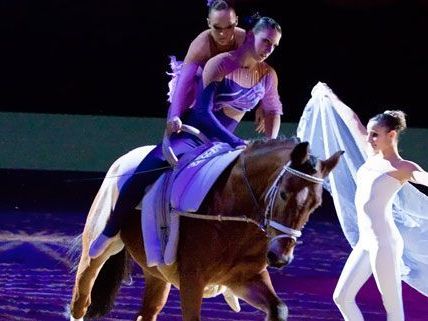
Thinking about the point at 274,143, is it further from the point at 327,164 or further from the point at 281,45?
the point at 281,45

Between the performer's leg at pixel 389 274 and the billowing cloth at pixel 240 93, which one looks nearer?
the performer's leg at pixel 389 274

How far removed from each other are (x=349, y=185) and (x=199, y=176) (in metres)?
1.72

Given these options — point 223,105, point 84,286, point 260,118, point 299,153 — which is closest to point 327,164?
point 299,153

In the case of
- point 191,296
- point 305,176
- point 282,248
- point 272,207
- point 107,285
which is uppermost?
point 305,176

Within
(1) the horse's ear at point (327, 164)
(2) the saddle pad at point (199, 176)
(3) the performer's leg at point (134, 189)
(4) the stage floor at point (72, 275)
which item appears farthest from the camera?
(4) the stage floor at point (72, 275)

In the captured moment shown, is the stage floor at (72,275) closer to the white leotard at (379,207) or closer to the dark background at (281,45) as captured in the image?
the white leotard at (379,207)

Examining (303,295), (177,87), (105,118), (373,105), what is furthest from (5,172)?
(177,87)

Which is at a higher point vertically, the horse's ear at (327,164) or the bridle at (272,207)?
the horse's ear at (327,164)

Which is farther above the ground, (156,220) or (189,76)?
(189,76)

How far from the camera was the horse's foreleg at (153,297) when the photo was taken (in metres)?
5.75

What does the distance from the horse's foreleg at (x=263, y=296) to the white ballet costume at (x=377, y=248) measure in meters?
0.49

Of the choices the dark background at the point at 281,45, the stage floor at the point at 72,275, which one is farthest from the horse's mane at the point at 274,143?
the dark background at the point at 281,45

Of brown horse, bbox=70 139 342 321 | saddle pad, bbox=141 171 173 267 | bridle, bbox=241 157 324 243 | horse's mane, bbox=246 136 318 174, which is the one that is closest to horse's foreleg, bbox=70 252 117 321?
saddle pad, bbox=141 171 173 267

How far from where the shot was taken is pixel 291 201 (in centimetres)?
443
